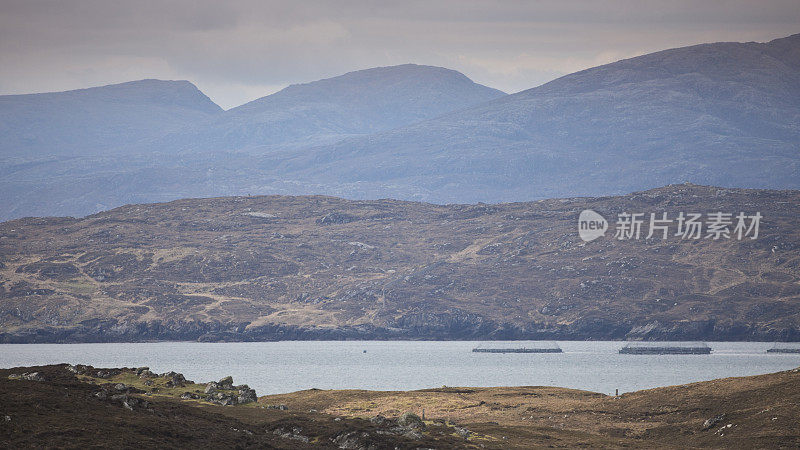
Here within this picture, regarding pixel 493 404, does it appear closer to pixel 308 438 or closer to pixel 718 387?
pixel 718 387

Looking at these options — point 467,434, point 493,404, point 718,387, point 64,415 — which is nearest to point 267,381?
point 493,404

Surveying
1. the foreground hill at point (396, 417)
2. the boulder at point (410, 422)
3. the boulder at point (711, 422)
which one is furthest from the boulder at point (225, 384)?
the boulder at point (711, 422)

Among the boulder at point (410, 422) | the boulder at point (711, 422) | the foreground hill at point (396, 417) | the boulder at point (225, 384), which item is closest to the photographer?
the foreground hill at point (396, 417)

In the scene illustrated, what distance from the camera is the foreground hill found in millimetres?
51438

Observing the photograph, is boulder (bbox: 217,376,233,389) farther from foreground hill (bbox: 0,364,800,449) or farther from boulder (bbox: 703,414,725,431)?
boulder (bbox: 703,414,725,431)

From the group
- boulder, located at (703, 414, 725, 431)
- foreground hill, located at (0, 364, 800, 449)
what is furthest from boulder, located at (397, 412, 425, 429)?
boulder, located at (703, 414, 725, 431)

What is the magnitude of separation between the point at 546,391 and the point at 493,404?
42.4ft

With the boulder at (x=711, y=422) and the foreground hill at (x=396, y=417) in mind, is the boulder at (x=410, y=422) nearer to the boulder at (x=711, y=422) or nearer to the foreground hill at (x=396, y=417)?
the foreground hill at (x=396, y=417)

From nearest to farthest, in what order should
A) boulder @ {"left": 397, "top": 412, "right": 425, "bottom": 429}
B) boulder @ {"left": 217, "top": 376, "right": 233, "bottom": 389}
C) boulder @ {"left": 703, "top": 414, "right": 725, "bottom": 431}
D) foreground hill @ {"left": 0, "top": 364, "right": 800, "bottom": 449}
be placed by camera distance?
foreground hill @ {"left": 0, "top": 364, "right": 800, "bottom": 449} → boulder @ {"left": 397, "top": 412, "right": 425, "bottom": 429} → boulder @ {"left": 703, "top": 414, "right": 725, "bottom": 431} → boulder @ {"left": 217, "top": 376, "right": 233, "bottom": 389}

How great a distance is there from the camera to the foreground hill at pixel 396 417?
5144 cm

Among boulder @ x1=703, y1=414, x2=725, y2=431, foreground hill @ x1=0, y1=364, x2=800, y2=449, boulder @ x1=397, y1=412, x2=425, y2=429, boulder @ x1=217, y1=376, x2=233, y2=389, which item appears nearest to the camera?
foreground hill @ x1=0, y1=364, x2=800, y2=449

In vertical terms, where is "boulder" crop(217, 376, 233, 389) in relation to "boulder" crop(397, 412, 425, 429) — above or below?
above

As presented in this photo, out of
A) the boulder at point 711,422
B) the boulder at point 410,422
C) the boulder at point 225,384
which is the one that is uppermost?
the boulder at point 225,384

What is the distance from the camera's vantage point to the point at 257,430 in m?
61.1
